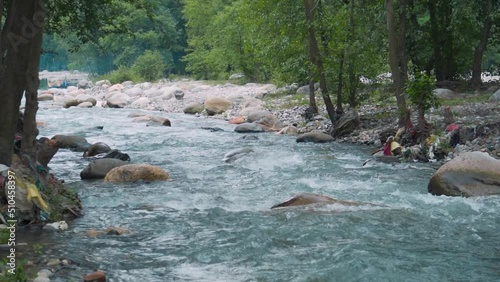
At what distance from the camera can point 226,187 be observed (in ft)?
38.4

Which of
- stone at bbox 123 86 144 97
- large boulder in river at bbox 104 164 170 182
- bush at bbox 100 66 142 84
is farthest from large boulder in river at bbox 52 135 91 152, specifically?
bush at bbox 100 66 142 84

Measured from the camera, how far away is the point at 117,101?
35.8 metres

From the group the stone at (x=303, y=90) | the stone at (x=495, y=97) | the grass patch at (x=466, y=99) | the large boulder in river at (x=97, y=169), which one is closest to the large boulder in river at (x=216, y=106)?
the stone at (x=303, y=90)

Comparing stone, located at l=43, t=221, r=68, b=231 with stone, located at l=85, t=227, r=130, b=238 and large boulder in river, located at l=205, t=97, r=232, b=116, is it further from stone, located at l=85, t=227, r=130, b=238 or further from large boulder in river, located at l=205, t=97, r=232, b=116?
large boulder in river, located at l=205, t=97, r=232, b=116

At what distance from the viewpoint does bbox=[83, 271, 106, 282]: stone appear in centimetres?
604

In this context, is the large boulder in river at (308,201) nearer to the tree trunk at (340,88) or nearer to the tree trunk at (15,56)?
the tree trunk at (15,56)

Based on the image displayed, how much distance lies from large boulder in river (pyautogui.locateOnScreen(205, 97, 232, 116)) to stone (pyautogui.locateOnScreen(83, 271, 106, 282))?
22157 mm

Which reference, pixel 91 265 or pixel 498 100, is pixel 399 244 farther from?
pixel 498 100

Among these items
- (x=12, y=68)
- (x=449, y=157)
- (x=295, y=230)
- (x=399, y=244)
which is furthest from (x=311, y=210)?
(x=449, y=157)

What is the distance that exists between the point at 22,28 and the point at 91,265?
3564 millimetres

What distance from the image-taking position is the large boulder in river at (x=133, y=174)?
12180 millimetres

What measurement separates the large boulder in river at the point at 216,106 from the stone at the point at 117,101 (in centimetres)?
810

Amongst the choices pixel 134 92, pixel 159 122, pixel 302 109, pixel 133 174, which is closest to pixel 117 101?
pixel 134 92

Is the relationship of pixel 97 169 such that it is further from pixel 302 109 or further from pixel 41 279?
pixel 302 109
